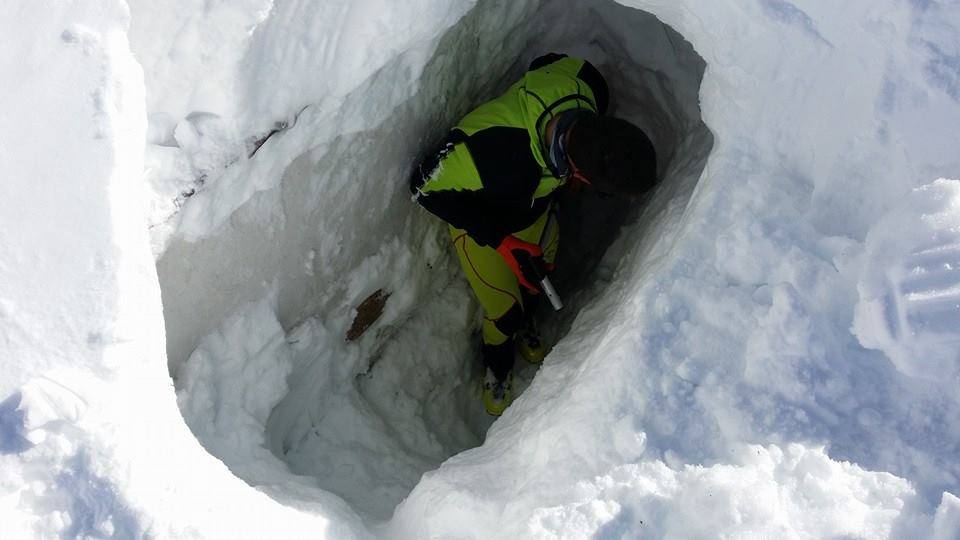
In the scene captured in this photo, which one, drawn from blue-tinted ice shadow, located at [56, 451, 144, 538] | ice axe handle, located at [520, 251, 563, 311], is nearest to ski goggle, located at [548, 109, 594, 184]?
ice axe handle, located at [520, 251, 563, 311]

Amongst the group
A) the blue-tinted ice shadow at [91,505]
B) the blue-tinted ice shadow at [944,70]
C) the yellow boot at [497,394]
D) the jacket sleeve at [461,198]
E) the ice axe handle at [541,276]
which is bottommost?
the yellow boot at [497,394]

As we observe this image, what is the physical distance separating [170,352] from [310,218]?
2.11 ft

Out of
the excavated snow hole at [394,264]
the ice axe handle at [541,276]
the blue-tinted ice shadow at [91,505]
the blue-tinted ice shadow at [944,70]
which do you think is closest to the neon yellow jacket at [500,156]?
the excavated snow hole at [394,264]

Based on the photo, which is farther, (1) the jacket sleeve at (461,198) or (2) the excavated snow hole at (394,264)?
(1) the jacket sleeve at (461,198)

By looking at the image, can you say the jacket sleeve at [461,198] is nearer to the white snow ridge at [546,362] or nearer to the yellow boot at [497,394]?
the white snow ridge at [546,362]

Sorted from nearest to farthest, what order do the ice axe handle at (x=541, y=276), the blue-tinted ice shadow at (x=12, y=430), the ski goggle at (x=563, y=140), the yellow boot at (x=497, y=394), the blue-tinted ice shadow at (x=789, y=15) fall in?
the blue-tinted ice shadow at (x=12, y=430) → the blue-tinted ice shadow at (x=789, y=15) → the ski goggle at (x=563, y=140) → the ice axe handle at (x=541, y=276) → the yellow boot at (x=497, y=394)

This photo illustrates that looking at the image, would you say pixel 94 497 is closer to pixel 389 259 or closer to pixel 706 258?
pixel 706 258

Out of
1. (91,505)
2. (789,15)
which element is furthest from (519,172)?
(91,505)

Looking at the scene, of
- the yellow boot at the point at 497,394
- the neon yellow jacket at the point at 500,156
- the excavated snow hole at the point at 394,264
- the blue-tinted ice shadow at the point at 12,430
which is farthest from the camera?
the yellow boot at the point at 497,394

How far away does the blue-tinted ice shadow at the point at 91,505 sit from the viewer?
61.4 inches

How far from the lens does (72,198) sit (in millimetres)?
1702

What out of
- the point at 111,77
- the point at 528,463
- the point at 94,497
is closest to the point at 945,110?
the point at 528,463

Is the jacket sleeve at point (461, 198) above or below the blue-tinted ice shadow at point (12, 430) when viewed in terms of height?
below

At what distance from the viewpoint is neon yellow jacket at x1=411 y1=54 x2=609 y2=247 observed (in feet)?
9.35
